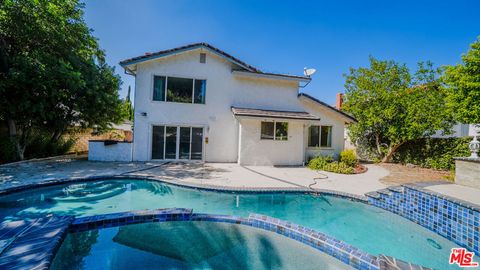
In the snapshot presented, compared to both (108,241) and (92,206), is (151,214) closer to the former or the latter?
(108,241)

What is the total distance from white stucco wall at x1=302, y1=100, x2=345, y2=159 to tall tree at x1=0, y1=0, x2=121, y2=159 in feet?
55.5

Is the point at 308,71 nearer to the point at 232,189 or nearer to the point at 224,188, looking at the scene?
the point at 232,189

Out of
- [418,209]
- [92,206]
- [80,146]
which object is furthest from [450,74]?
[80,146]

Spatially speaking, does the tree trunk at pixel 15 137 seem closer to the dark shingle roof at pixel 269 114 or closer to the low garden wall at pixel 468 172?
the dark shingle roof at pixel 269 114

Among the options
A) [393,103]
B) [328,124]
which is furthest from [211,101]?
[393,103]

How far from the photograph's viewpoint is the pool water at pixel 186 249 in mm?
4664

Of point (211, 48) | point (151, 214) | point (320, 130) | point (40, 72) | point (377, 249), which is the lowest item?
point (377, 249)

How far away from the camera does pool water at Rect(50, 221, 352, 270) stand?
466 centimetres

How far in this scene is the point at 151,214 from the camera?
243 inches

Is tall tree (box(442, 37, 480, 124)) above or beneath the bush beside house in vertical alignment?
above

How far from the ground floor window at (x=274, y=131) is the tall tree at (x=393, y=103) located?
880 cm

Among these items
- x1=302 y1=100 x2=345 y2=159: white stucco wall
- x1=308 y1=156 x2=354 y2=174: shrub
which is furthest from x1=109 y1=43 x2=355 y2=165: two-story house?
x1=308 y1=156 x2=354 y2=174: shrub

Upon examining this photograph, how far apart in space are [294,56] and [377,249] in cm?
1844

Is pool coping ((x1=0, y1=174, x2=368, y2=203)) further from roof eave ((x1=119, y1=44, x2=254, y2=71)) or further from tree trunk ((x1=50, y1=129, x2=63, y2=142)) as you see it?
tree trunk ((x1=50, y1=129, x2=63, y2=142))
